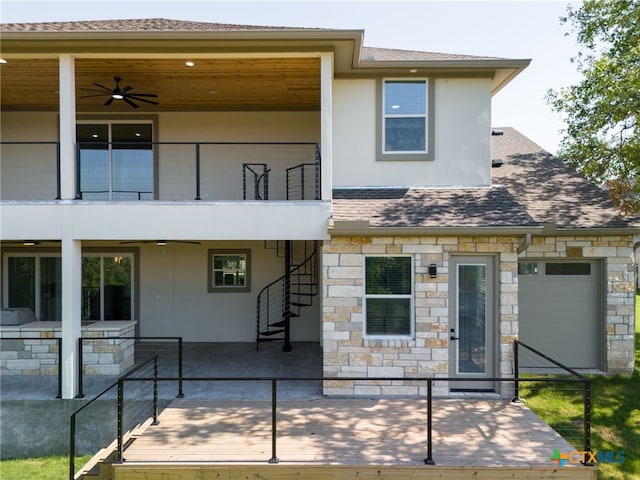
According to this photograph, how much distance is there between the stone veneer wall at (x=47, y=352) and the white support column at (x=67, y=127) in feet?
8.66

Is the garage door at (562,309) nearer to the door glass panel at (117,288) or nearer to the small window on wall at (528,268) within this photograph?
the small window on wall at (528,268)

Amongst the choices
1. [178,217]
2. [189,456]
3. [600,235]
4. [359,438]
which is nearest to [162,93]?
[178,217]

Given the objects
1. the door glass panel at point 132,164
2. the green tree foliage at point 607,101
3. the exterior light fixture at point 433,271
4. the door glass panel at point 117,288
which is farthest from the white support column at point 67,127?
the green tree foliage at point 607,101

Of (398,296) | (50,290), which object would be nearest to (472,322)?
(398,296)

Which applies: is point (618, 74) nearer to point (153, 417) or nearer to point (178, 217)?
point (178, 217)

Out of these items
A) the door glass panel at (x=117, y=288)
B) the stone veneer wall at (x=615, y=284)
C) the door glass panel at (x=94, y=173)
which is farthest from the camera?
the door glass panel at (x=117, y=288)

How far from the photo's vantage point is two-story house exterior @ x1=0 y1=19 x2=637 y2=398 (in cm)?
664

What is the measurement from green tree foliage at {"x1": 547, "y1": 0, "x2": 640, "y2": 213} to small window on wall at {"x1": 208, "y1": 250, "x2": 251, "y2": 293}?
8.45 metres

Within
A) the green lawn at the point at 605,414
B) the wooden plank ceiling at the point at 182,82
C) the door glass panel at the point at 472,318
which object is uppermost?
the wooden plank ceiling at the point at 182,82

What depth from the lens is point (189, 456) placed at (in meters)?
4.74

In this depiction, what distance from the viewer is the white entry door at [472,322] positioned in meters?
6.71

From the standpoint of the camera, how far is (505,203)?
7367 mm

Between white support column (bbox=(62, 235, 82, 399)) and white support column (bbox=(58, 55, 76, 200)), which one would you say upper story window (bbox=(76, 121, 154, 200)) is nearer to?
white support column (bbox=(58, 55, 76, 200))

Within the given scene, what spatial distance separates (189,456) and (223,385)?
2425mm
